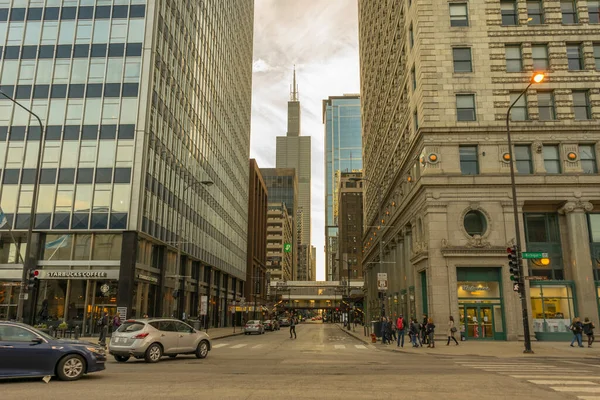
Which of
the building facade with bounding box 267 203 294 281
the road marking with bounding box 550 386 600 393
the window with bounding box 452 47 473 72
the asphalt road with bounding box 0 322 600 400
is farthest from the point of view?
the building facade with bounding box 267 203 294 281

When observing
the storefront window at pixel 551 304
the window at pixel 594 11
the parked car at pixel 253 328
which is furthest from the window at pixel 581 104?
the parked car at pixel 253 328

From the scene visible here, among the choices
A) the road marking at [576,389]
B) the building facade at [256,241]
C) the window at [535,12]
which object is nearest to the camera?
the road marking at [576,389]

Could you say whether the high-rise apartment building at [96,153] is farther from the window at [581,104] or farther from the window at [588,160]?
the window at [581,104]

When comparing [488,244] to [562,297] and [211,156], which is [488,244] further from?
[211,156]

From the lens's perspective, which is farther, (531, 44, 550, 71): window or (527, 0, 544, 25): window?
(527, 0, 544, 25): window

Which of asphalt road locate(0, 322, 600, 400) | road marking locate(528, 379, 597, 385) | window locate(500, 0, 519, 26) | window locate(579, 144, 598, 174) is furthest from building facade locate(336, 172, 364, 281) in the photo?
road marking locate(528, 379, 597, 385)

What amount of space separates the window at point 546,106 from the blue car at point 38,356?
34.3 metres

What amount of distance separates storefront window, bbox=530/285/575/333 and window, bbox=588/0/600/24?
20221 millimetres

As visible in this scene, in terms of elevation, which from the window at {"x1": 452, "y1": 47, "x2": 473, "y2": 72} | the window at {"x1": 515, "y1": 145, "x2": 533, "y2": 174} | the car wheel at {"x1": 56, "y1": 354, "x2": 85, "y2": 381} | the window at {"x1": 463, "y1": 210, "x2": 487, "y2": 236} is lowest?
the car wheel at {"x1": 56, "y1": 354, "x2": 85, "y2": 381}

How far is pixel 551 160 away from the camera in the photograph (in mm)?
35094

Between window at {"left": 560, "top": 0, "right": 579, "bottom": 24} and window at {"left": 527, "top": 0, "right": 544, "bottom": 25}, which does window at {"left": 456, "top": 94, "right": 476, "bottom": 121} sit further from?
window at {"left": 560, "top": 0, "right": 579, "bottom": 24}

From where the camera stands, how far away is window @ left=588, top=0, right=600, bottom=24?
36688mm

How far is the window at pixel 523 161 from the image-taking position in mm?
35031

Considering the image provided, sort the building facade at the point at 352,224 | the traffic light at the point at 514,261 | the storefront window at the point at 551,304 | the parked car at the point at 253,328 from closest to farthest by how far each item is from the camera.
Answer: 1. the traffic light at the point at 514,261
2. the storefront window at the point at 551,304
3. the parked car at the point at 253,328
4. the building facade at the point at 352,224
